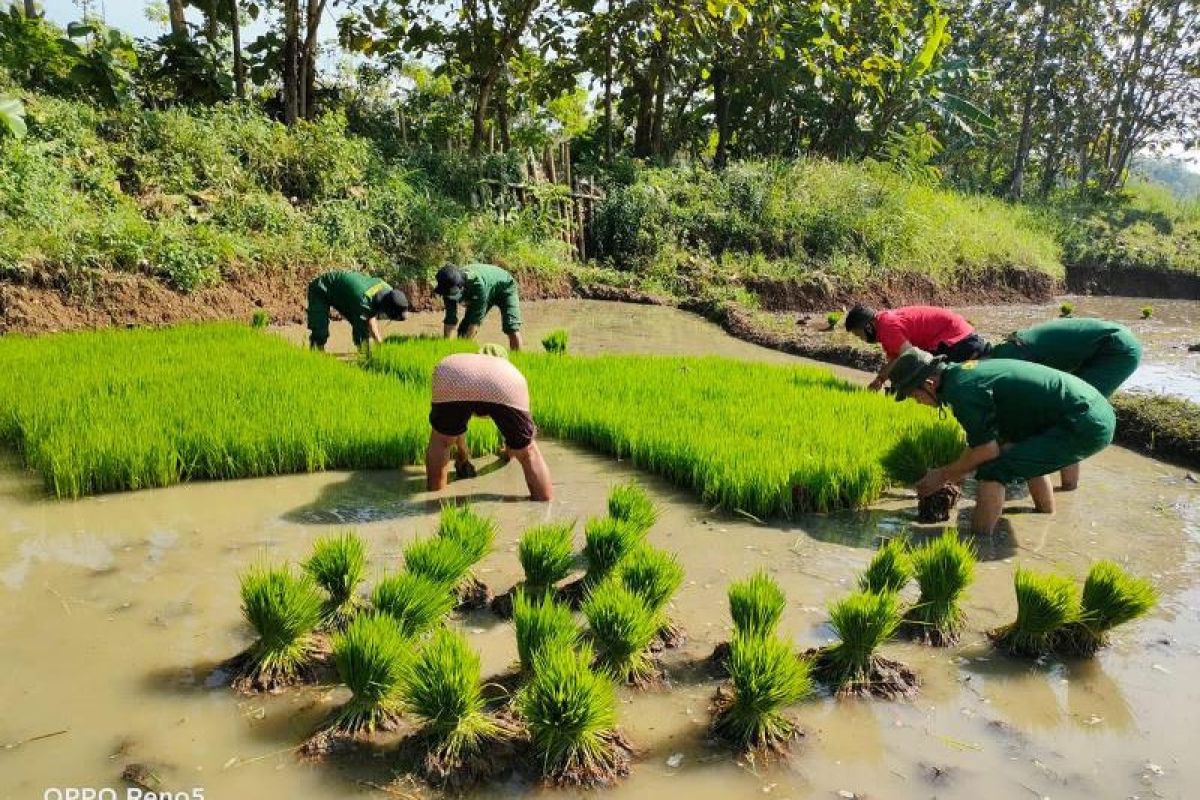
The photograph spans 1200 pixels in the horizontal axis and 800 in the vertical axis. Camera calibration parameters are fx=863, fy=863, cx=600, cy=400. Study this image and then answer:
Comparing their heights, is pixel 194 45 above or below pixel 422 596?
above

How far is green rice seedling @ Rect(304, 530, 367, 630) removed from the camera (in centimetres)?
301

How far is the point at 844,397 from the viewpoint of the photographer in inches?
245

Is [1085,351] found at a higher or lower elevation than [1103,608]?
higher

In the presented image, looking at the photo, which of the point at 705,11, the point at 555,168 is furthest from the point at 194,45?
the point at 705,11

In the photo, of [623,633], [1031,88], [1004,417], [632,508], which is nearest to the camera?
[623,633]

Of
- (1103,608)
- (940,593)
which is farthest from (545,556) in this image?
(1103,608)

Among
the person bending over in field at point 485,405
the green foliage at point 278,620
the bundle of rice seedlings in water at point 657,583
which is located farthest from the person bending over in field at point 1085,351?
the green foliage at point 278,620

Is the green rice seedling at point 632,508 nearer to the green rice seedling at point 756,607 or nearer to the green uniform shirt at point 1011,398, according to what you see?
the green rice seedling at point 756,607

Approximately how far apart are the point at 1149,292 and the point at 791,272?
1021 cm

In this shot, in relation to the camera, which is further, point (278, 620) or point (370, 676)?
point (278, 620)

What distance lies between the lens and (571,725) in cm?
225

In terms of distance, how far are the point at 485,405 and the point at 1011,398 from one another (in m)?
2.59

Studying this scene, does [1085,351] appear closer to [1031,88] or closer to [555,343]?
[555,343]

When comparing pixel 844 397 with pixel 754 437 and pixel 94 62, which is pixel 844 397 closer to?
pixel 754 437
